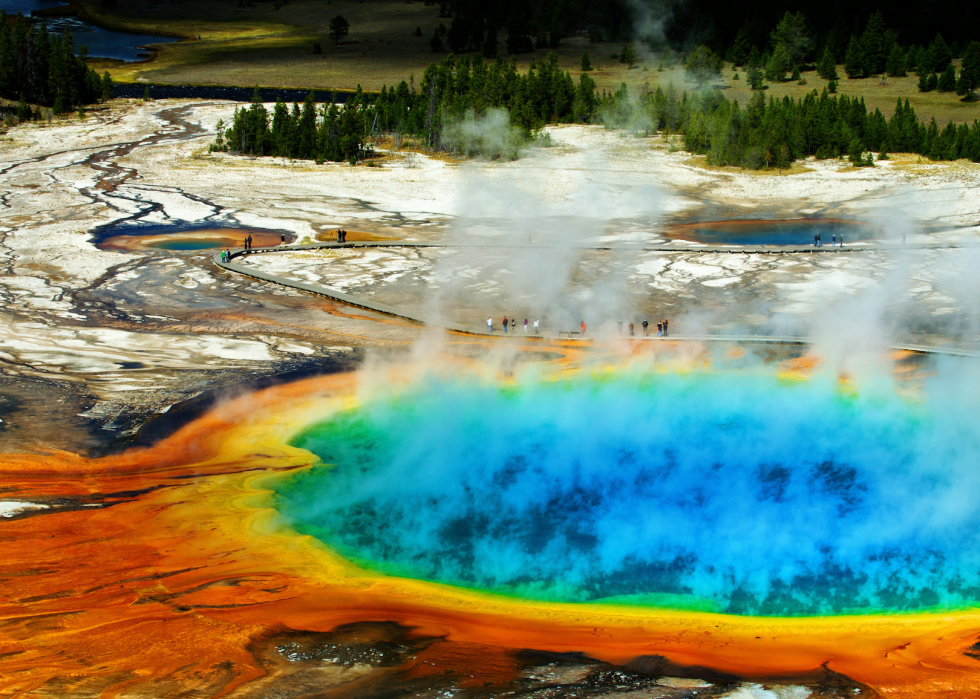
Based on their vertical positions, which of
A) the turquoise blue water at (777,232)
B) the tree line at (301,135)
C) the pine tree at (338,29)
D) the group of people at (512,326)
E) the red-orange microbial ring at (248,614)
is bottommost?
the red-orange microbial ring at (248,614)

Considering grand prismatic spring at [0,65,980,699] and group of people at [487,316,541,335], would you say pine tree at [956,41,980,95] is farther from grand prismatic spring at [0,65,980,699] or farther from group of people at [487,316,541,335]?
group of people at [487,316,541,335]

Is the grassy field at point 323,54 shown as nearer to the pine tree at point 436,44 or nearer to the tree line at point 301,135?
the pine tree at point 436,44

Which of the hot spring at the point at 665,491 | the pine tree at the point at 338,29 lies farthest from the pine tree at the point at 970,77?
the pine tree at the point at 338,29

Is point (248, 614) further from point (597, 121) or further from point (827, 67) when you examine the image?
point (827, 67)

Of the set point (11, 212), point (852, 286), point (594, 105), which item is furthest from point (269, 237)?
point (594, 105)

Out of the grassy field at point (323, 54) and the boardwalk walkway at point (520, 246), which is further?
the grassy field at point (323, 54)

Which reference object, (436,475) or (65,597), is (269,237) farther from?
(65,597)

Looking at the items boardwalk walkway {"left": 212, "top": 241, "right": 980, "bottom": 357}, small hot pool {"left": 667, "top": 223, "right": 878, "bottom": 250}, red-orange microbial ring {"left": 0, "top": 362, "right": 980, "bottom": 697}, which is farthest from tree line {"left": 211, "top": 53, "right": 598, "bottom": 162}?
red-orange microbial ring {"left": 0, "top": 362, "right": 980, "bottom": 697}

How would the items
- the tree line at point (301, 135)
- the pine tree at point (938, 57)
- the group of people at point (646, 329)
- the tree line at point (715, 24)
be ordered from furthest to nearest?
the tree line at point (715, 24) → the pine tree at point (938, 57) → the tree line at point (301, 135) → the group of people at point (646, 329)
